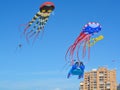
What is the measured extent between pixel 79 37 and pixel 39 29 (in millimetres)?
12221

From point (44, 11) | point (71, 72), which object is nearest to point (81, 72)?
point (71, 72)

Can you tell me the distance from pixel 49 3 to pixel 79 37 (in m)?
10.2

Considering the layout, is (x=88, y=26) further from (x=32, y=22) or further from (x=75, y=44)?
(x=32, y=22)

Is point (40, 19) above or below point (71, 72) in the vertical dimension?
above

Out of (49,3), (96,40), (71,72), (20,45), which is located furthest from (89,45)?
Result: (20,45)

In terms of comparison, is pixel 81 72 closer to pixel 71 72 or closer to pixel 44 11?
pixel 71 72

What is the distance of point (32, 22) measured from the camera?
6059 cm

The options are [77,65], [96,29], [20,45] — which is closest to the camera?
[20,45]

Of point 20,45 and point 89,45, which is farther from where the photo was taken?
point 89,45

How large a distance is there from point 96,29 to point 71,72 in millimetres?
9363

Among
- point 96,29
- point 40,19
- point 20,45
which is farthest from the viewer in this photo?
point 96,29

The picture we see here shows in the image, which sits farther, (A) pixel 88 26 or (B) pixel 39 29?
(A) pixel 88 26

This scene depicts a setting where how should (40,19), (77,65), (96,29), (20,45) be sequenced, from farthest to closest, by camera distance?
(77,65)
(96,29)
(40,19)
(20,45)

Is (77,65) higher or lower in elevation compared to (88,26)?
lower
